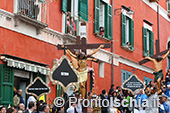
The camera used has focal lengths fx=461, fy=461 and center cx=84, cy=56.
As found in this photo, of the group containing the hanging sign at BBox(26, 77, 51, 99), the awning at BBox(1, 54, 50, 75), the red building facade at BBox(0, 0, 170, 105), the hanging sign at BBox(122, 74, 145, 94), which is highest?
the red building facade at BBox(0, 0, 170, 105)

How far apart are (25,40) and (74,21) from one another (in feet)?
14.1

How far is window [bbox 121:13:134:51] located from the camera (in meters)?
28.0

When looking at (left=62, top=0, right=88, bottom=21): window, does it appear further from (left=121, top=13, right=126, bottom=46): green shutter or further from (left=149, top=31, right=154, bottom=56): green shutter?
(left=149, top=31, right=154, bottom=56): green shutter

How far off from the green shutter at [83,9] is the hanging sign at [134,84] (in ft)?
16.7

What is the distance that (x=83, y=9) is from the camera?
22.8m

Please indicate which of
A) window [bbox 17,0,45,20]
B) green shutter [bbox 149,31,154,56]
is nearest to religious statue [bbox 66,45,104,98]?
window [bbox 17,0,45,20]

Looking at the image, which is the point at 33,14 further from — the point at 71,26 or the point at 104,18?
the point at 104,18

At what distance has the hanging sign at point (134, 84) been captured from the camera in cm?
1872

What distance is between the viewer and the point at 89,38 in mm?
23375

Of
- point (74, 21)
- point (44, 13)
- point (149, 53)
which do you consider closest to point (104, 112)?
point (44, 13)

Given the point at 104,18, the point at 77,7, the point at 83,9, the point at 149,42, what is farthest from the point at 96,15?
the point at 149,42

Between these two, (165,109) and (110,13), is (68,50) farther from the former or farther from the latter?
(110,13)

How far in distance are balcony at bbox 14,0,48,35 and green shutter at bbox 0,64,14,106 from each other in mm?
1862

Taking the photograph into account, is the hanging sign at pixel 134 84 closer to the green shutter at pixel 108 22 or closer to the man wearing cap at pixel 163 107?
the man wearing cap at pixel 163 107
